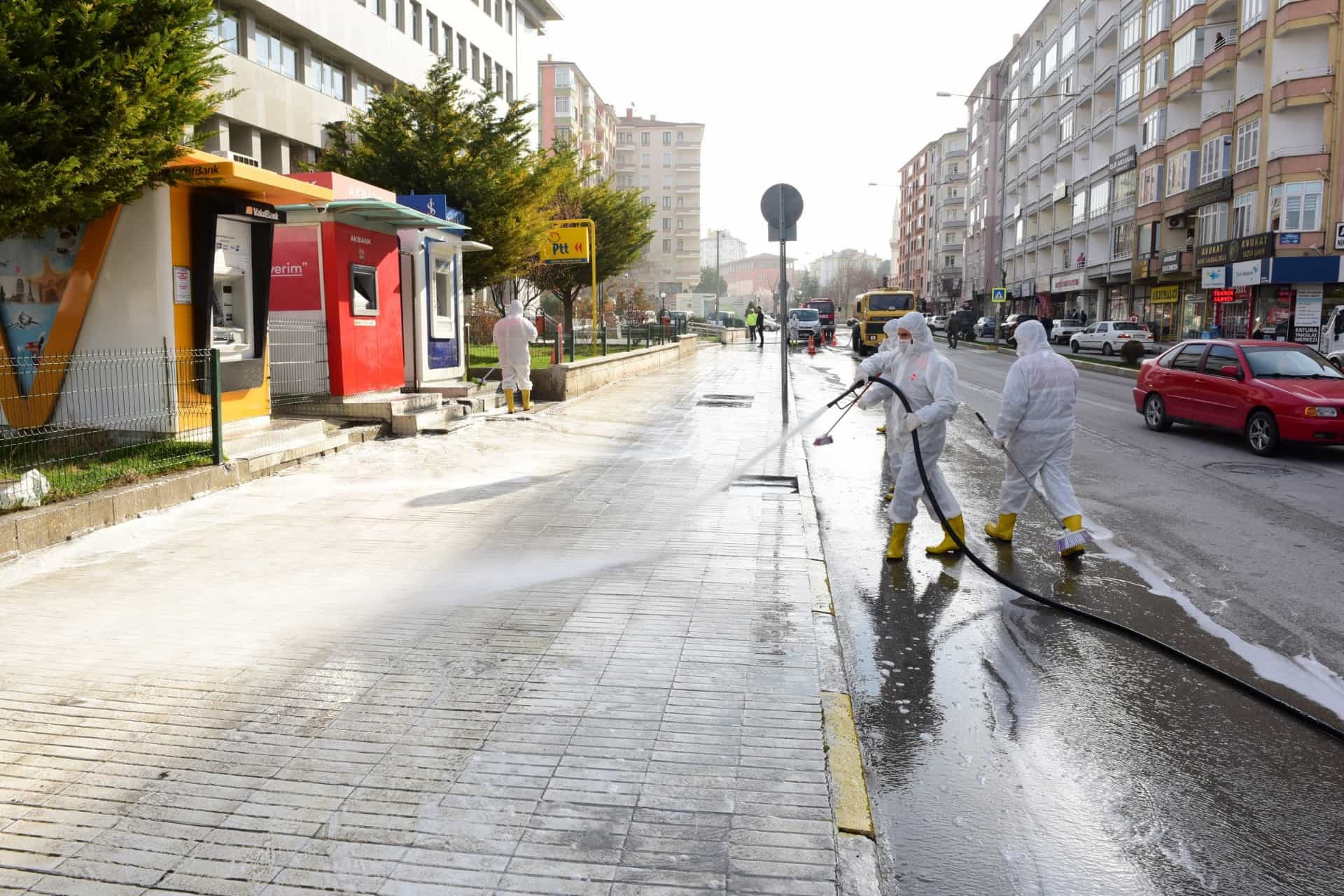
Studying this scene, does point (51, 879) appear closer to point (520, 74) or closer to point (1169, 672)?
point (1169, 672)

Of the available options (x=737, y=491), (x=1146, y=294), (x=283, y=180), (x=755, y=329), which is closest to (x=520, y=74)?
(x=755, y=329)

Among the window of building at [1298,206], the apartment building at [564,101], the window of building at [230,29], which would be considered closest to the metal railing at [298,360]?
the window of building at [230,29]

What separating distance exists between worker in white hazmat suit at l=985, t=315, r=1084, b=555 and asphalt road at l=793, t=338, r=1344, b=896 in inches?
19.8

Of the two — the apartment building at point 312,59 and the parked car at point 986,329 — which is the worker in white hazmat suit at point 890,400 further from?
the parked car at point 986,329

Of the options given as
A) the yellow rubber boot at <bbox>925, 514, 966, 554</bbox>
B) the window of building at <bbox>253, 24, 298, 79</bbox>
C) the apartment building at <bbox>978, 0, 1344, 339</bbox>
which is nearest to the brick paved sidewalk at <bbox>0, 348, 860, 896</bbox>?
the yellow rubber boot at <bbox>925, 514, 966, 554</bbox>

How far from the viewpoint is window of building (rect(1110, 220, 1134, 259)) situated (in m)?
52.6

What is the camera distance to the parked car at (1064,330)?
51.6m

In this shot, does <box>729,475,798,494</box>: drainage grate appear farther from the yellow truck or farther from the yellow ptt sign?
the yellow truck

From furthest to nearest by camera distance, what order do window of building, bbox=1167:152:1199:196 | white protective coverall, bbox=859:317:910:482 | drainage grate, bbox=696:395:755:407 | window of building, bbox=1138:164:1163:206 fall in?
window of building, bbox=1138:164:1163:206 < window of building, bbox=1167:152:1199:196 < drainage grate, bbox=696:395:755:407 < white protective coverall, bbox=859:317:910:482

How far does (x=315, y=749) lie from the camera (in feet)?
12.5

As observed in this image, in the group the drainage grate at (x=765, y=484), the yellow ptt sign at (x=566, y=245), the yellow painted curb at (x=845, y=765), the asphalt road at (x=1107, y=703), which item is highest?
the yellow ptt sign at (x=566, y=245)

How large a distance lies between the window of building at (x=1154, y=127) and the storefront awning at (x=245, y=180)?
4675cm

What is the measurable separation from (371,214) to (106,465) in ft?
19.1

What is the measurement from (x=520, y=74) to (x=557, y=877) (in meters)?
51.9
